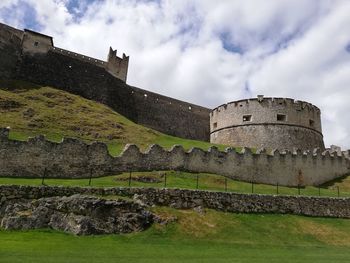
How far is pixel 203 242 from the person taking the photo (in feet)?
64.1

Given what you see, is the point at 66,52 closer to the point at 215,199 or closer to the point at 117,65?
the point at 117,65

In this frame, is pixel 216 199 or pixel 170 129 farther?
pixel 170 129

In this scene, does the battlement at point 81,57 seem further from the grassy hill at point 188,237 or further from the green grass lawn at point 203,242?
the green grass lawn at point 203,242

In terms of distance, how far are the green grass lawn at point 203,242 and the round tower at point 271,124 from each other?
78.6 ft

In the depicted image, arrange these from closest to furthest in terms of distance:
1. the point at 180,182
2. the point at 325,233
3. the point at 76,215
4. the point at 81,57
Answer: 1. the point at 76,215
2. the point at 325,233
3. the point at 180,182
4. the point at 81,57

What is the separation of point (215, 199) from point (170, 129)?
111ft

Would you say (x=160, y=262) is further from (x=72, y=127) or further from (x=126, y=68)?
(x=126, y=68)

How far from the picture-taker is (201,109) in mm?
63406

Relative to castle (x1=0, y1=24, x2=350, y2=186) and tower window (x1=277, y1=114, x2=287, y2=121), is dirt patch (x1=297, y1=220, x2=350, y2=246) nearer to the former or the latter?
castle (x1=0, y1=24, x2=350, y2=186)

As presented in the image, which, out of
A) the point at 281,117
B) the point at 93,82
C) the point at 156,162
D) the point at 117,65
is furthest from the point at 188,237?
the point at 117,65

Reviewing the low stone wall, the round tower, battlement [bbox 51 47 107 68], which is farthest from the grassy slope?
the low stone wall

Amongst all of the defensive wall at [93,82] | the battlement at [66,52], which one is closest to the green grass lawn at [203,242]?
the defensive wall at [93,82]

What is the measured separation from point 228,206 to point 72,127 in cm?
2138

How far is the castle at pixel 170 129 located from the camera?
27.8 m
